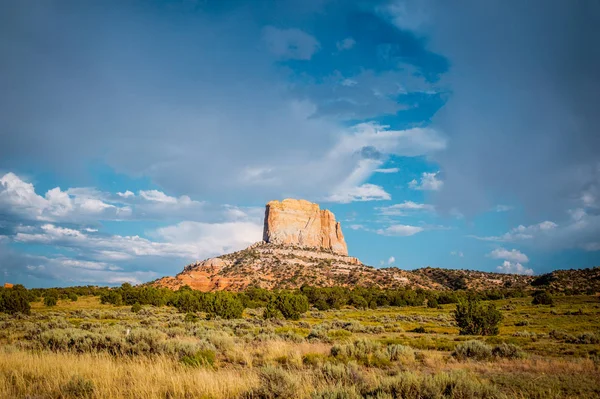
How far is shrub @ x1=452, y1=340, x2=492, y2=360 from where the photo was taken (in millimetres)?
14547

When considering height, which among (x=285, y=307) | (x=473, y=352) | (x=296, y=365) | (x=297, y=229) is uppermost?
(x=297, y=229)

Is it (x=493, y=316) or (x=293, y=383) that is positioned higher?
(x=293, y=383)

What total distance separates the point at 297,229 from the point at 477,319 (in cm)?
16373

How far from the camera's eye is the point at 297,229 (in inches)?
7446

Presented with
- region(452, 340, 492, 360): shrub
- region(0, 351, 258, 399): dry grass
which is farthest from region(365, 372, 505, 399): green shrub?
region(452, 340, 492, 360): shrub

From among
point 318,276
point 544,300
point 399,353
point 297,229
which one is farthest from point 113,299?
point 297,229

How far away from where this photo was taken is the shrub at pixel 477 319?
1022 inches

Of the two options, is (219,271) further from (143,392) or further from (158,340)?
(143,392)

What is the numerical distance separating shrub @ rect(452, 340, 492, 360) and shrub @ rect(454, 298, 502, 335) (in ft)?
40.6

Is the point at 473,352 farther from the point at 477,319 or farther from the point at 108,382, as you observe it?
the point at 108,382

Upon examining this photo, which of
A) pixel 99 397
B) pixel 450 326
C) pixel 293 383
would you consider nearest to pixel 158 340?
pixel 99 397

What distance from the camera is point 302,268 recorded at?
367ft

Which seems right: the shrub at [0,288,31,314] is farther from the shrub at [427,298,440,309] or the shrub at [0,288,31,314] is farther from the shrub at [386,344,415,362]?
the shrub at [427,298,440,309]

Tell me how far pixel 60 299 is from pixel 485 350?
6533cm
